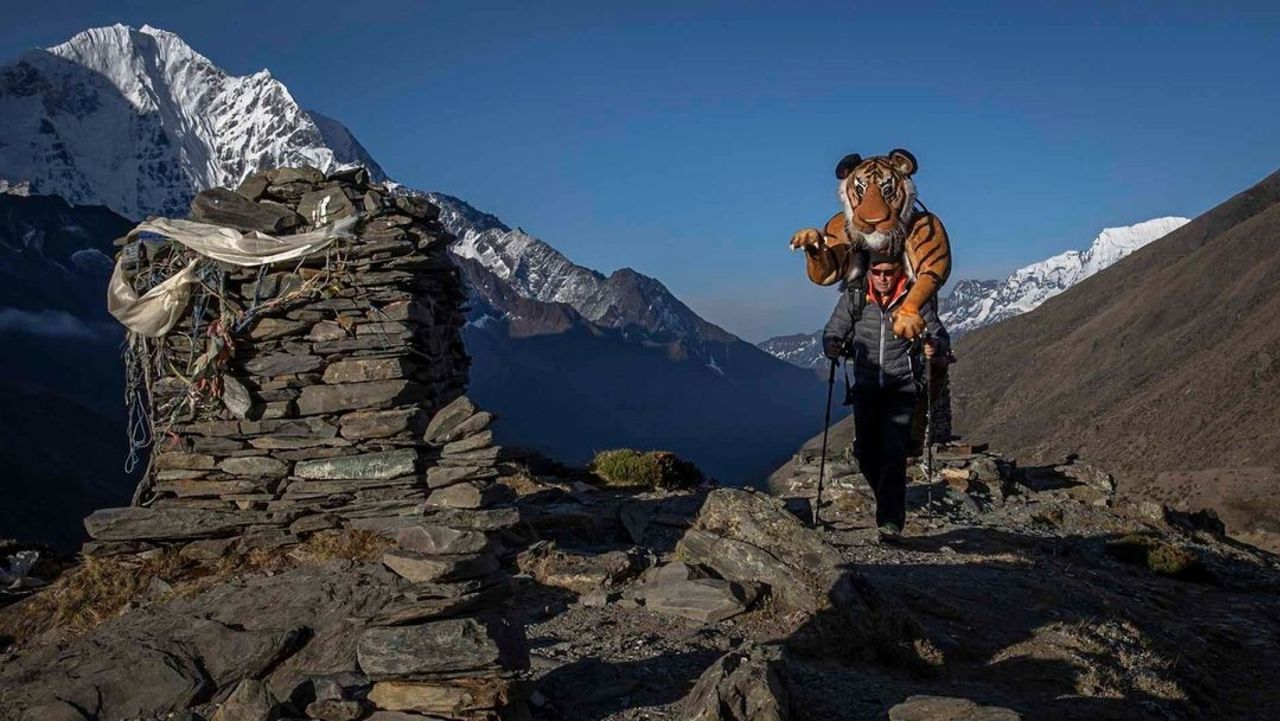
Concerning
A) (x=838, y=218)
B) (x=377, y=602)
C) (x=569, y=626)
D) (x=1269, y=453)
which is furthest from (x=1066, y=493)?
(x=1269, y=453)

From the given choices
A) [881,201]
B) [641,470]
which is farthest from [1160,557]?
[641,470]

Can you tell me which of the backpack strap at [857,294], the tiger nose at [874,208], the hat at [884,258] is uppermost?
the tiger nose at [874,208]

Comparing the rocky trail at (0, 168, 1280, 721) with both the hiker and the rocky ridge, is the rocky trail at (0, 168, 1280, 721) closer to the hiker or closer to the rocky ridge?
the rocky ridge

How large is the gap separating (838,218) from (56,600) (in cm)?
849

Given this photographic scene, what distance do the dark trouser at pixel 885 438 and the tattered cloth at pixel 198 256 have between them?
589 centimetres

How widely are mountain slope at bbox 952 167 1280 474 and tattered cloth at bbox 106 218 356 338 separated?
6898cm

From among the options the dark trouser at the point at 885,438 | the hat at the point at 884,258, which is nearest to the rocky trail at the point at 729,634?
the dark trouser at the point at 885,438

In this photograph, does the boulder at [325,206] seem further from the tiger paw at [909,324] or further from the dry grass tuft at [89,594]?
the tiger paw at [909,324]

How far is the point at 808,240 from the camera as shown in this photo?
376 inches

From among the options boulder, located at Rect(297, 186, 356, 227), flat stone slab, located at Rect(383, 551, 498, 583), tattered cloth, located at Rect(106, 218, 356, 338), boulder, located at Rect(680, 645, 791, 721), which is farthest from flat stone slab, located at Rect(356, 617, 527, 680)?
boulder, located at Rect(297, 186, 356, 227)

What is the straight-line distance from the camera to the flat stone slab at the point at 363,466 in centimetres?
1017

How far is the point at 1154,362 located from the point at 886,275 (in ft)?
323

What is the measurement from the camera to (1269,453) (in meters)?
64.6

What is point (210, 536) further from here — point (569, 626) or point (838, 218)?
point (838, 218)
